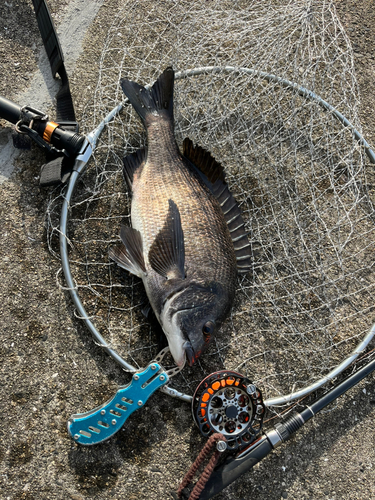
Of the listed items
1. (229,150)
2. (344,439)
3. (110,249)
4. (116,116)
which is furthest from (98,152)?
(344,439)

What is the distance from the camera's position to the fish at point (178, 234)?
2400 millimetres

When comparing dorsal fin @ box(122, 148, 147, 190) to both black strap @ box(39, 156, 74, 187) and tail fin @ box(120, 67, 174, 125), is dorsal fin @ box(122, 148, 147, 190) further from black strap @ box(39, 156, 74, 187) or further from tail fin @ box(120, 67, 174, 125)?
black strap @ box(39, 156, 74, 187)

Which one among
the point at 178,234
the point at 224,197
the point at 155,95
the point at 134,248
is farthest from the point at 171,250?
the point at 155,95

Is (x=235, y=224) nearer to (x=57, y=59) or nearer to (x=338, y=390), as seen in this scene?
(x=338, y=390)

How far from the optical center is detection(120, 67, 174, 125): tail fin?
274 cm

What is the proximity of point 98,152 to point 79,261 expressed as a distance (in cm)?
78

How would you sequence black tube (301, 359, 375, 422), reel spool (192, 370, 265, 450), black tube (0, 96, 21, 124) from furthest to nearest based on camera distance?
1. black tube (0, 96, 21, 124)
2. black tube (301, 359, 375, 422)
3. reel spool (192, 370, 265, 450)

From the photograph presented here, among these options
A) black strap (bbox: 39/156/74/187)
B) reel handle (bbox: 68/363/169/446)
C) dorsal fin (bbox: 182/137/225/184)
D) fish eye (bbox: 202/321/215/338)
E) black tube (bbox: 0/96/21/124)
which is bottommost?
reel handle (bbox: 68/363/169/446)

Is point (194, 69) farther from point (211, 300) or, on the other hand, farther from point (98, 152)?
point (211, 300)

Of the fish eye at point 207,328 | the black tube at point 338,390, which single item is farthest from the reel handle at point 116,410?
the black tube at point 338,390

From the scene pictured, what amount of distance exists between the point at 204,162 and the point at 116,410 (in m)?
1.63

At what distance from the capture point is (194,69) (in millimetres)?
2979

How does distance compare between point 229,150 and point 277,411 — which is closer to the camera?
point 277,411

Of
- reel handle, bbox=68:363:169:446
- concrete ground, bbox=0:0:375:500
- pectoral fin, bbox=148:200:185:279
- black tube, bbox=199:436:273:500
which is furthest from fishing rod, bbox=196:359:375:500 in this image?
pectoral fin, bbox=148:200:185:279
